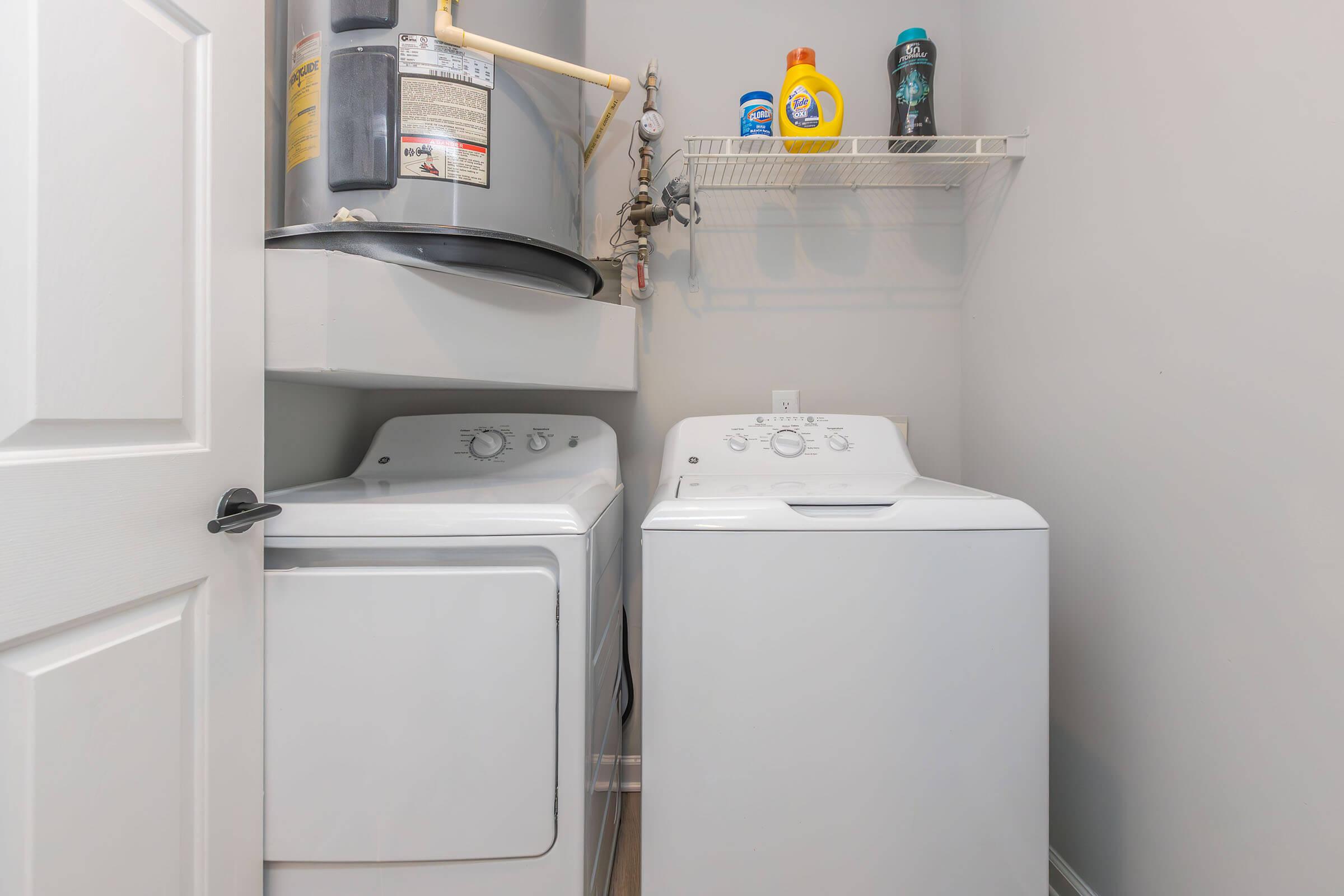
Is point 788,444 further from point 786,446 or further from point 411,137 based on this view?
point 411,137

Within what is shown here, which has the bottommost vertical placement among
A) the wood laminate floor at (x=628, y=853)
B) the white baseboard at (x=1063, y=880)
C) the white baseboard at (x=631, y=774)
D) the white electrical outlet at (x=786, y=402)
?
the wood laminate floor at (x=628, y=853)

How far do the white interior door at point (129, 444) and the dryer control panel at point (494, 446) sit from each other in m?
0.57

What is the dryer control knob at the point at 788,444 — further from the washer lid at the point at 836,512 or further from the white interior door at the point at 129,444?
the white interior door at the point at 129,444

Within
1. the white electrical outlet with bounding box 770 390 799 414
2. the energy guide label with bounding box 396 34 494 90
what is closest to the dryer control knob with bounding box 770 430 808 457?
the white electrical outlet with bounding box 770 390 799 414

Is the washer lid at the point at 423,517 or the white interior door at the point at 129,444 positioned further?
the washer lid at the point at 423,517

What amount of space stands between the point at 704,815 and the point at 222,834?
62cm

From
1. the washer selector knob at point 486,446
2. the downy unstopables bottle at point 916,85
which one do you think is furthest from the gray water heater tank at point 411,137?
the downy unstopables bottle at point 916,85

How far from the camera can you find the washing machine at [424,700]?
2.60ft

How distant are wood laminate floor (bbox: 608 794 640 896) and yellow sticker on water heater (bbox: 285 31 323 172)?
4.93 feet

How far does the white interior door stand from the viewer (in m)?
0.51

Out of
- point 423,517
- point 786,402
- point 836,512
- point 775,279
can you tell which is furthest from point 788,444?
point 423,517

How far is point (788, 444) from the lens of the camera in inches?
51.3

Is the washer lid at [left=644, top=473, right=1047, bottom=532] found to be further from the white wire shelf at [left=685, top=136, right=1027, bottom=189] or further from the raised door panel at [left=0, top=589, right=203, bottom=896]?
the white wire shelf at [left=685, top=136, right=1027, bottom=189]

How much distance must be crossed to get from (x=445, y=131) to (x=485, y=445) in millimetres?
666
